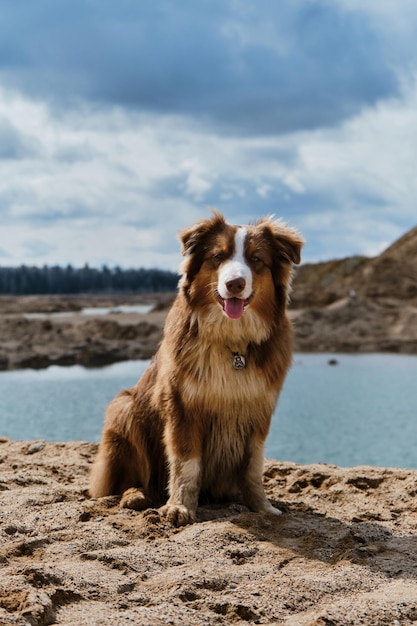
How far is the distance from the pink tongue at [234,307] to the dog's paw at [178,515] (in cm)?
126

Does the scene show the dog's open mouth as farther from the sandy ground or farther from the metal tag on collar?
the sandy ground

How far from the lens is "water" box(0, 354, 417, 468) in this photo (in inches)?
461

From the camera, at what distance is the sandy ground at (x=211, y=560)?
3.31 meters

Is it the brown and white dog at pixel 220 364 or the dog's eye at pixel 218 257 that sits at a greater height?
the dog's eye at pixel 218 257

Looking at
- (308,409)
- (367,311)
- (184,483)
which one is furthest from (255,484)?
(367,311)

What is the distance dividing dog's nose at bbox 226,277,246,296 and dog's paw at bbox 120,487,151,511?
1591 mm

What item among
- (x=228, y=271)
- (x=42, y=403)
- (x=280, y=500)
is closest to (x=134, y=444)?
(x=280, y=500)

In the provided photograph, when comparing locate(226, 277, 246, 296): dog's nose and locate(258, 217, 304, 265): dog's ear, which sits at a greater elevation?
locate(258, 217, 304, 265): dog's ear

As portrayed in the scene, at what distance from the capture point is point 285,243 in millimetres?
4766

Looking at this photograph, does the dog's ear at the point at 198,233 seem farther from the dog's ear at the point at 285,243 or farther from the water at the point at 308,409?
the water at the point at 308,409

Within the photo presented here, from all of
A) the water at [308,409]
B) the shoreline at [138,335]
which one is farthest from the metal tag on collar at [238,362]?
the shoreline at [138,335]

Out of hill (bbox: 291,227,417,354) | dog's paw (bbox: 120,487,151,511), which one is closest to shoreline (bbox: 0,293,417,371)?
hill (bbox: 291,227,417,354)

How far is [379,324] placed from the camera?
109 feet

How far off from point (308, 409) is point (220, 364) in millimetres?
11236
